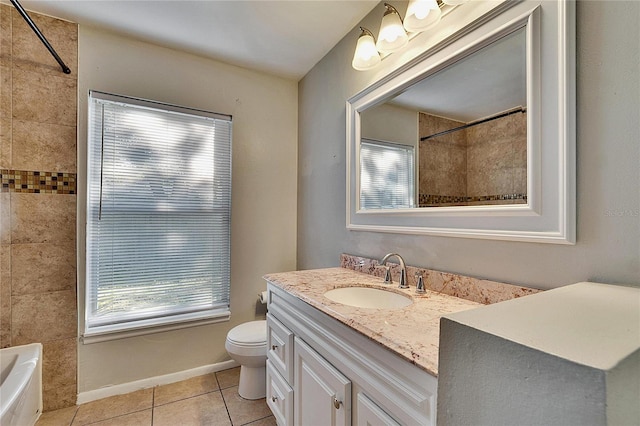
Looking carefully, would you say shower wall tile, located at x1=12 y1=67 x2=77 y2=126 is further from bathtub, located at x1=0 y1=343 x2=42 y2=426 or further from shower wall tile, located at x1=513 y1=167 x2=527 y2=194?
shower wall tile, located at x1=513 y1=167 x2=527 y2=194

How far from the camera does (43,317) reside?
1713 mm

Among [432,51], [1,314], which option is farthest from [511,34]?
[1,314]

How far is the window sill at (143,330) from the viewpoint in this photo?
5.90 ft

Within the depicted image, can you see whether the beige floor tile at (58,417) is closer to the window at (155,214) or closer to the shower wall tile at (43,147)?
the window at (155,214)

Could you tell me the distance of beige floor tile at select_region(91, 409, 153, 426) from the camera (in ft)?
5.32

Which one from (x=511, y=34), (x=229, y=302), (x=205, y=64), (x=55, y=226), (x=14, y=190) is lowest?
(x=229, y=302)

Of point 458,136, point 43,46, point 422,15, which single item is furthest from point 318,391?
point 43,46

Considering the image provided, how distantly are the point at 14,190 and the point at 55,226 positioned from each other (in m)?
0.28

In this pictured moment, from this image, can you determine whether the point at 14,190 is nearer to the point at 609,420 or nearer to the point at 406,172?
the point at 406,172

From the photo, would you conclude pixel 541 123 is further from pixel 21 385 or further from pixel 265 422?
pixel 21 385

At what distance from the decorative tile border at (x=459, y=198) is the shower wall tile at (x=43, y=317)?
7.11ft

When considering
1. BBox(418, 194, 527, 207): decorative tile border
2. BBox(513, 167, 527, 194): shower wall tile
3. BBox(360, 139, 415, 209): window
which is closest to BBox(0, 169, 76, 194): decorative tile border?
BBox(360, 139, 415, 209): window

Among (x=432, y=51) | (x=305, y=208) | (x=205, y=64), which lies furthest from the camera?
(x=305, y=208)

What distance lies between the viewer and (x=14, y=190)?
1.64m
